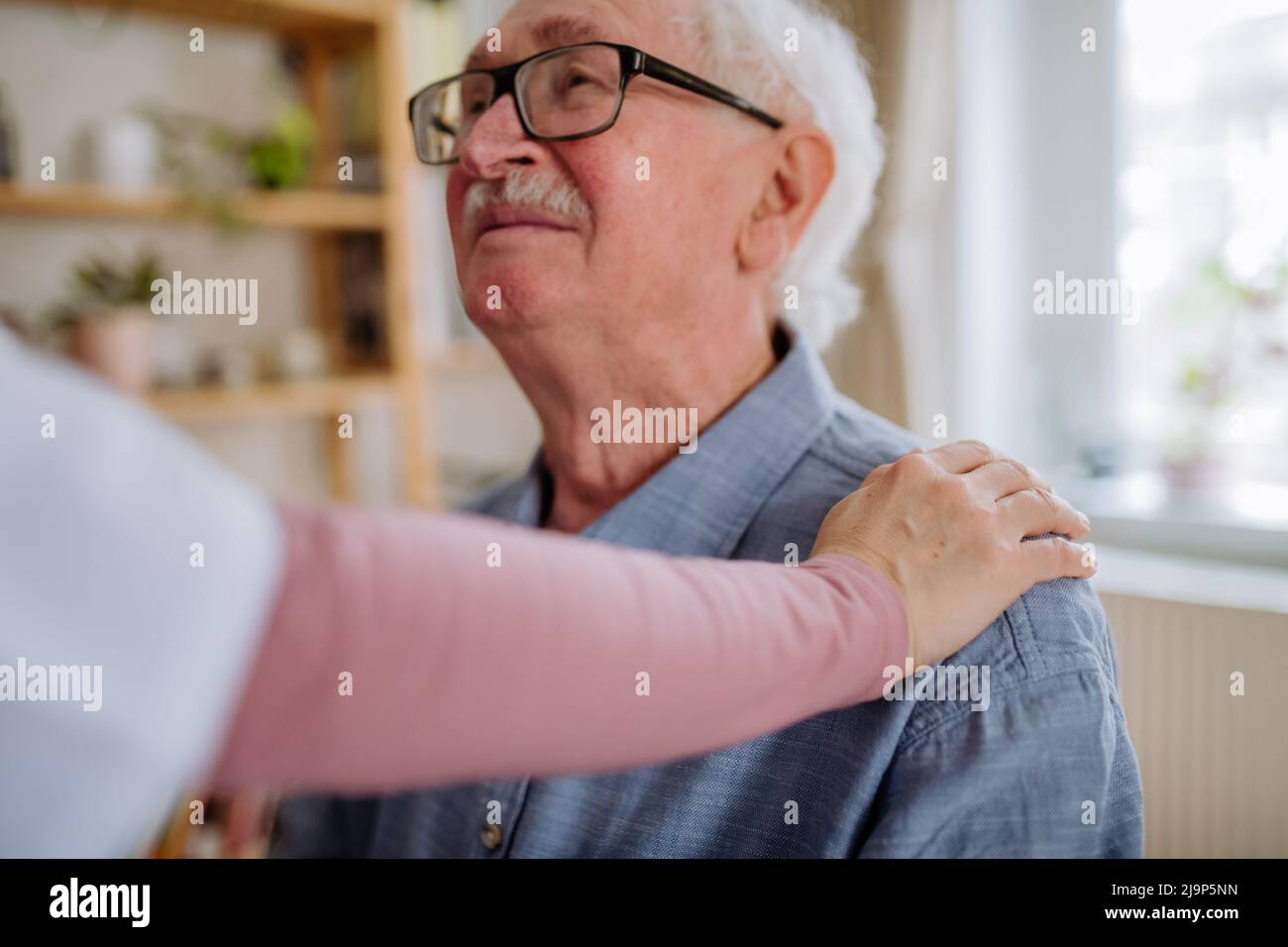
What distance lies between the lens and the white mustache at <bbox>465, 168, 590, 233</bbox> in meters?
0.91

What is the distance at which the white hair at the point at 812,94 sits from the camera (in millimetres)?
920

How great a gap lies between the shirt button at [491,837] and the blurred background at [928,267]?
61cm

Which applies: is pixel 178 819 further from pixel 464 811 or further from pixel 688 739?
pixel 688 739

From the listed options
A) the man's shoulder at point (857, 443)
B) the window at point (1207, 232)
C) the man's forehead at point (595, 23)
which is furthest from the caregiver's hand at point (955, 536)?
the window at point (1207, 232)

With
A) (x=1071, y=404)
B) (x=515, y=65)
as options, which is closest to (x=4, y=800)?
(x=515, y=65)

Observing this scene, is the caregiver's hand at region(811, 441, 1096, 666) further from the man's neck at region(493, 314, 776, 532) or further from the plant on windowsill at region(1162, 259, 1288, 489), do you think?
the plant on windowsill at region(1162, 259, 1288, 489)

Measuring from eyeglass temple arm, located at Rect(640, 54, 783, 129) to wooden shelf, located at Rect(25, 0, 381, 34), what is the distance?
5.38 feet

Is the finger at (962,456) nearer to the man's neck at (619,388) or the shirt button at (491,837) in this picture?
the man's neck at (619,388)

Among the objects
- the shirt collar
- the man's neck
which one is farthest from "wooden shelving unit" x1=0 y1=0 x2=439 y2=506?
the shirt collar

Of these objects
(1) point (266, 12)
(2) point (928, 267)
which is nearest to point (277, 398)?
(1) point (266, 12)

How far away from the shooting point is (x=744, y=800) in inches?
30.6

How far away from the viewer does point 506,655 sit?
1.41 ft

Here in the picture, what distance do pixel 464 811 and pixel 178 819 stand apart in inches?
45.8

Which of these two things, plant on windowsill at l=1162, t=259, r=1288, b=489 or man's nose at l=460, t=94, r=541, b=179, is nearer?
man's nose at l=460, t=94, r=541, b=179
